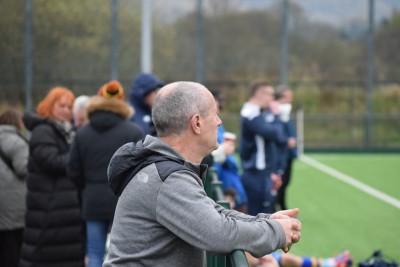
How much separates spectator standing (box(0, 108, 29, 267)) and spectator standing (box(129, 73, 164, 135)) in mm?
1030

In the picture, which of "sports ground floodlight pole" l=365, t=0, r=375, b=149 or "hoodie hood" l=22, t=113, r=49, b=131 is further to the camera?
"sports ground floodlight pole" l=365, t=0, r=375, b=149

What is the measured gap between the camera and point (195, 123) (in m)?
3.17

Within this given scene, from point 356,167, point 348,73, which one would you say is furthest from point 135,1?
point 356,167

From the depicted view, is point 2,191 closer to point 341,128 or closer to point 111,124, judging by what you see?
point 111,124

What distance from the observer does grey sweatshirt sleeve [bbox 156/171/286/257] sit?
9.71ft

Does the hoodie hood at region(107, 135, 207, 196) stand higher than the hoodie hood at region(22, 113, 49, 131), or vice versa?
the hoodie hood at region(107, 135, 207, 196)

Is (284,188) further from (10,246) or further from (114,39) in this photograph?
(114,39)

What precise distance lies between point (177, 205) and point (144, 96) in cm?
455

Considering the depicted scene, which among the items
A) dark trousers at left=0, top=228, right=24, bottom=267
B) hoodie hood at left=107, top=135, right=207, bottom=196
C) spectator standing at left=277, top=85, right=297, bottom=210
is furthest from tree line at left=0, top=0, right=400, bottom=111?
hoodie hood at left=107, top=135, right=207, bottom=196

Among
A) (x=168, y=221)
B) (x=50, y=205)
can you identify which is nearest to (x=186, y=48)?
(x=50, y=205)

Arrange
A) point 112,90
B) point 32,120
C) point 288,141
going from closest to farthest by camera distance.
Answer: point 112,90
point 32,120
point 288,141

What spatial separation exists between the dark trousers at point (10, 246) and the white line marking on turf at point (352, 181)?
7.82 metres

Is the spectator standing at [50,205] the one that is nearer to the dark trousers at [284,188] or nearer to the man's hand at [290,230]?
the man's hand at [290,230]

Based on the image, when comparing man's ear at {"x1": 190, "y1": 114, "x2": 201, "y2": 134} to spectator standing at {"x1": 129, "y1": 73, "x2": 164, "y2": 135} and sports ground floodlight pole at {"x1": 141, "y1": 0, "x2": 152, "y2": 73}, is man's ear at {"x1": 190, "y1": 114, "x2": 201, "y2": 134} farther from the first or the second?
sports ground floodlight pole at {"x1": 141, "y1": 0, "x2": 152, "y2": 73}
